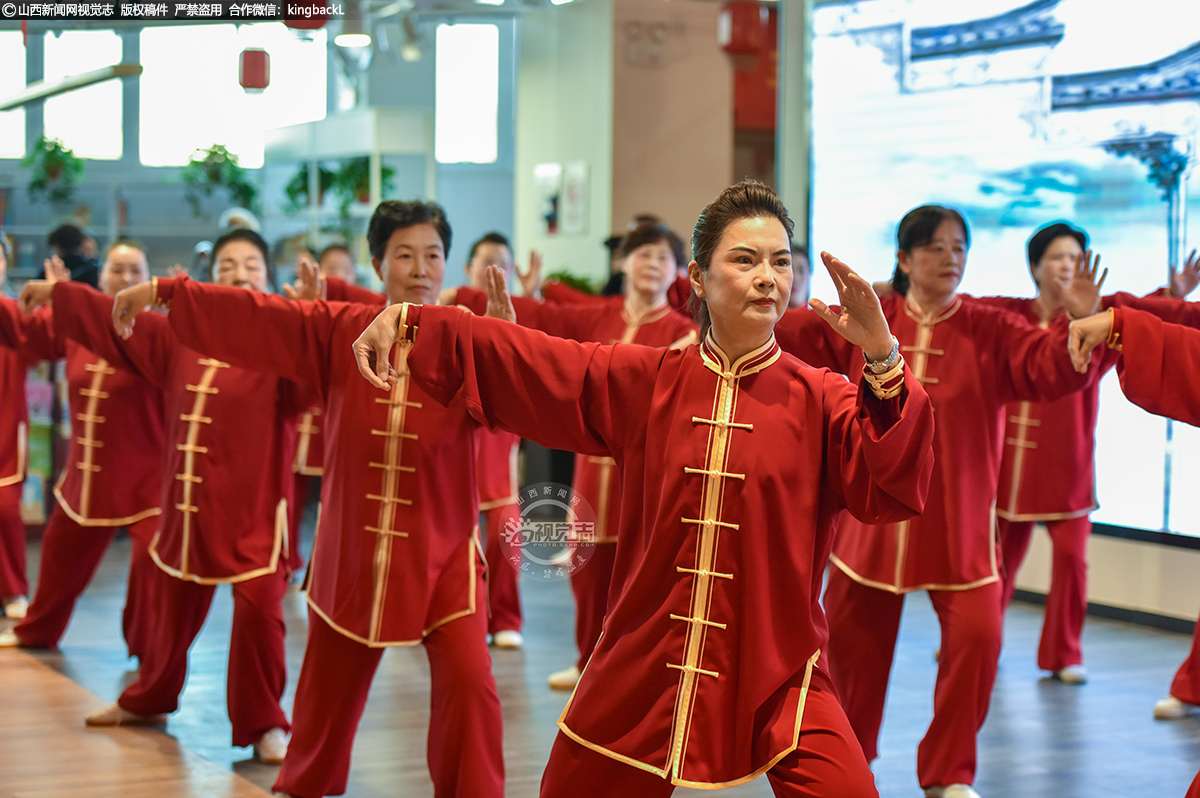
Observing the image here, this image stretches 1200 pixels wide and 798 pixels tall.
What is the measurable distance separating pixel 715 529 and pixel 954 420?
1346 mm

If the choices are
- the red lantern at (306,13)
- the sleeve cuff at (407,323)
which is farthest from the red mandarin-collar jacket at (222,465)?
the red lantern at (306,13)

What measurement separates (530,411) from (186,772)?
1726 mm

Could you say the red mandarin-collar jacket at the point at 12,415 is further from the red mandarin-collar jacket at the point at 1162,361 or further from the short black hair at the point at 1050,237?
the red mandarin-collar jacket at the point at 1162,361

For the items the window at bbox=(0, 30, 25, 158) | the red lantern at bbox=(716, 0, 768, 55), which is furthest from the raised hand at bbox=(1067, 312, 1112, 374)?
the window at bbox=(0, 30, 25, 158)

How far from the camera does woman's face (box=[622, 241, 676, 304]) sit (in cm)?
421

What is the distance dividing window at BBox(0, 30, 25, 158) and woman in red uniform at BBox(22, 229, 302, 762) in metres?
7.40

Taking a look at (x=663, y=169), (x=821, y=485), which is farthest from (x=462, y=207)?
(x=821, y=485)

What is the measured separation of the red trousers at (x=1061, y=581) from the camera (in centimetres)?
463

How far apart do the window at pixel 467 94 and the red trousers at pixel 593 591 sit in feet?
21.0

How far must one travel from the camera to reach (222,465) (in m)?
3.53

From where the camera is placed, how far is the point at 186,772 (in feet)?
10.9

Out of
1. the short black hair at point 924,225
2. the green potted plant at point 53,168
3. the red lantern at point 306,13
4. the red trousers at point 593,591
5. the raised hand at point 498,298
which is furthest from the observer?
the green potted plant at point 53,168

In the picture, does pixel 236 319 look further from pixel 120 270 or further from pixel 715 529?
pixel 120 270

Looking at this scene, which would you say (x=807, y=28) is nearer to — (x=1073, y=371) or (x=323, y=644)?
(x=1073, y=371)
